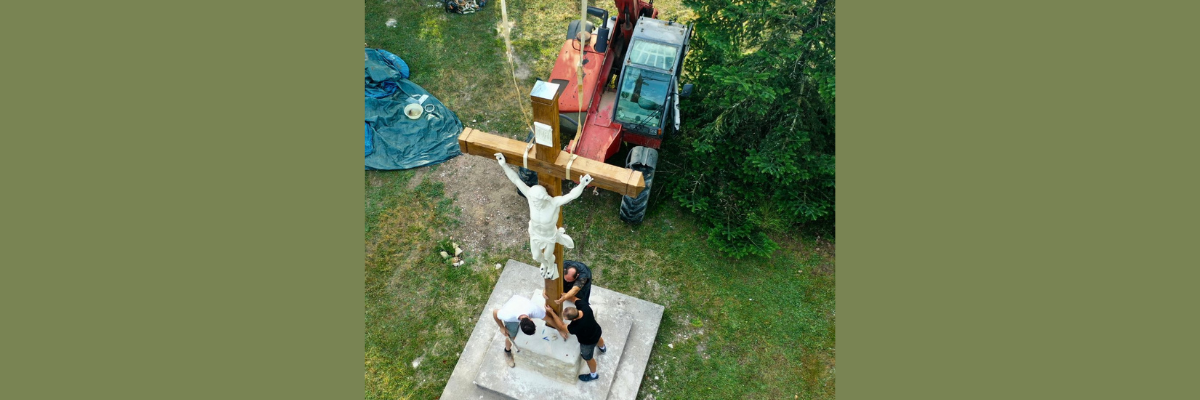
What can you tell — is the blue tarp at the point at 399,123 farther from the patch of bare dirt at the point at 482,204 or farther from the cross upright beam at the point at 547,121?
the cross upright beam at the point at 547,121

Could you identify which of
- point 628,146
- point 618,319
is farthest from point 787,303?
point 628,146

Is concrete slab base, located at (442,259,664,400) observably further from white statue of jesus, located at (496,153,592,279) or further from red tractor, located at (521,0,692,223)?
→ white statue of jesus, located at (496,153,592,279)

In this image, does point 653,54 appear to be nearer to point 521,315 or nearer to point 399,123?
point 399,123

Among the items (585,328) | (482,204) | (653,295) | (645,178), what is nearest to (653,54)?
(645,178)

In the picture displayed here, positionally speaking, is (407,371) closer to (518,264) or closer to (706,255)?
(518,264)

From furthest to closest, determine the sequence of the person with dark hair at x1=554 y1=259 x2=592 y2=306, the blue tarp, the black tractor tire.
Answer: the blue tarp, the black tractor tire, the person with dark hair at x1=554 y1=259 x2=592 y2=306

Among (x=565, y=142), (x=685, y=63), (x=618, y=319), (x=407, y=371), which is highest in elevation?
(x=685, y=63)

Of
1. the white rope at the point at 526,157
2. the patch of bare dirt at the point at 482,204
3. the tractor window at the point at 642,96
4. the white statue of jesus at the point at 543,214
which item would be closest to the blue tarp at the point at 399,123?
the patch of bare dirt at the point at 482,204

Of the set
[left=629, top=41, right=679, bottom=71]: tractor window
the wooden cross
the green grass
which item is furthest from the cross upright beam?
[left=629, top=41, right=679, bottom=71]: tractor window
